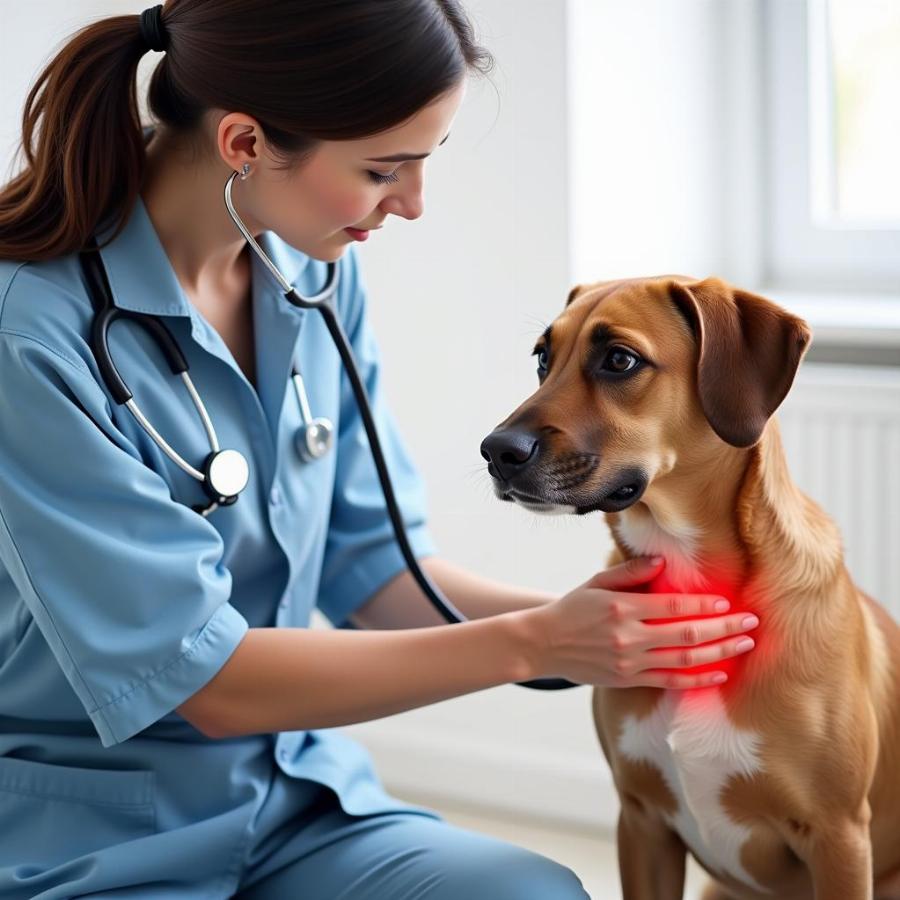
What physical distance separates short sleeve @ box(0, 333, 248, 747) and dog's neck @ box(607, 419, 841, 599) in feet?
1.50

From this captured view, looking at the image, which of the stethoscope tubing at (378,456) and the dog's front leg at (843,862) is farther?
the stethoscope tubing at (378,456)

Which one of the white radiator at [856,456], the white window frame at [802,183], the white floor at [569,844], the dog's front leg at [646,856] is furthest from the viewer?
the white window frame at [802,183]

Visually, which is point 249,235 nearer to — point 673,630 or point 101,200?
point 101,200

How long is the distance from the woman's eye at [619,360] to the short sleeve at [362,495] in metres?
0.43

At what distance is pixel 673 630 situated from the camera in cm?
125

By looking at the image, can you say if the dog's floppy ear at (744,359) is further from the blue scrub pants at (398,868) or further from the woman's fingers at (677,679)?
the blue scrub pants at (398,868)

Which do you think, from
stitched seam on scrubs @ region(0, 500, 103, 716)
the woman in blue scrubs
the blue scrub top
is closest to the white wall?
the blue scrub top

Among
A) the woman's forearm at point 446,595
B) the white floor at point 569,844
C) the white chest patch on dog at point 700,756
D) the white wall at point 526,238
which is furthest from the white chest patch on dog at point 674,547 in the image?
the white floor at point 569,844

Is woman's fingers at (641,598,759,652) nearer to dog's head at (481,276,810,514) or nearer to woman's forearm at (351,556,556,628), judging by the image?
dog's head at (481,276,810,514)

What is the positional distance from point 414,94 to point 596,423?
36 centimetres

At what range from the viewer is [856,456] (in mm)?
2080

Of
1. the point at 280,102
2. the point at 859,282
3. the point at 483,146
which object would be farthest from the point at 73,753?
the point at 859,282

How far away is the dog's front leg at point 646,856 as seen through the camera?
4.67ft

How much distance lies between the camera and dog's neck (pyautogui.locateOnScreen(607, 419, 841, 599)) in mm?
1289
